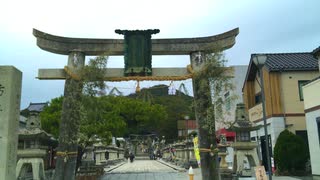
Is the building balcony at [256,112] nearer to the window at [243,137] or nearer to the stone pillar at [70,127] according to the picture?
the window at [243,137]

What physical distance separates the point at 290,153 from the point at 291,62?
7959mm

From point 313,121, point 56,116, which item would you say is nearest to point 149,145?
point 56,116

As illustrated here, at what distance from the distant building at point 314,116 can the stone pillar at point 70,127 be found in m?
14.2

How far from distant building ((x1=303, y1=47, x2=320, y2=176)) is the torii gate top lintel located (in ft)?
23.6

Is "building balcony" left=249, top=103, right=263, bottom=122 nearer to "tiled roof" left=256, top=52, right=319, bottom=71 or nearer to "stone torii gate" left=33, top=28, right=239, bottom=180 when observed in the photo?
"tiled roof" left=256, top=52, right=319, bottom=71

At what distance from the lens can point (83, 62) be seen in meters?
18.9

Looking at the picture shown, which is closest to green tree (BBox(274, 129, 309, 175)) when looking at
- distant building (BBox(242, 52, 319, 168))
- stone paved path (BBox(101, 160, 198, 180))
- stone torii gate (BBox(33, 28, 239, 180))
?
distant building (BBox(242, 52, 319, 168))

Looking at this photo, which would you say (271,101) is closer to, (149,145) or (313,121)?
(313,121)

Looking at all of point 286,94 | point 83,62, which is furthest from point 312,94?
point 83,62

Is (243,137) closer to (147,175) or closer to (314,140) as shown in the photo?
(314,140)

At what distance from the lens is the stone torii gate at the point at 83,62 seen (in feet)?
59.2

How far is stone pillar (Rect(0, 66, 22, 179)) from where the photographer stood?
8.88m

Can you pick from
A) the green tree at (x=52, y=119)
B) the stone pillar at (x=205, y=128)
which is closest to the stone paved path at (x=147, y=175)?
the green tree at (x=52, y=119)

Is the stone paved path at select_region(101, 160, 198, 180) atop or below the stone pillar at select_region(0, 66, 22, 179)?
below
